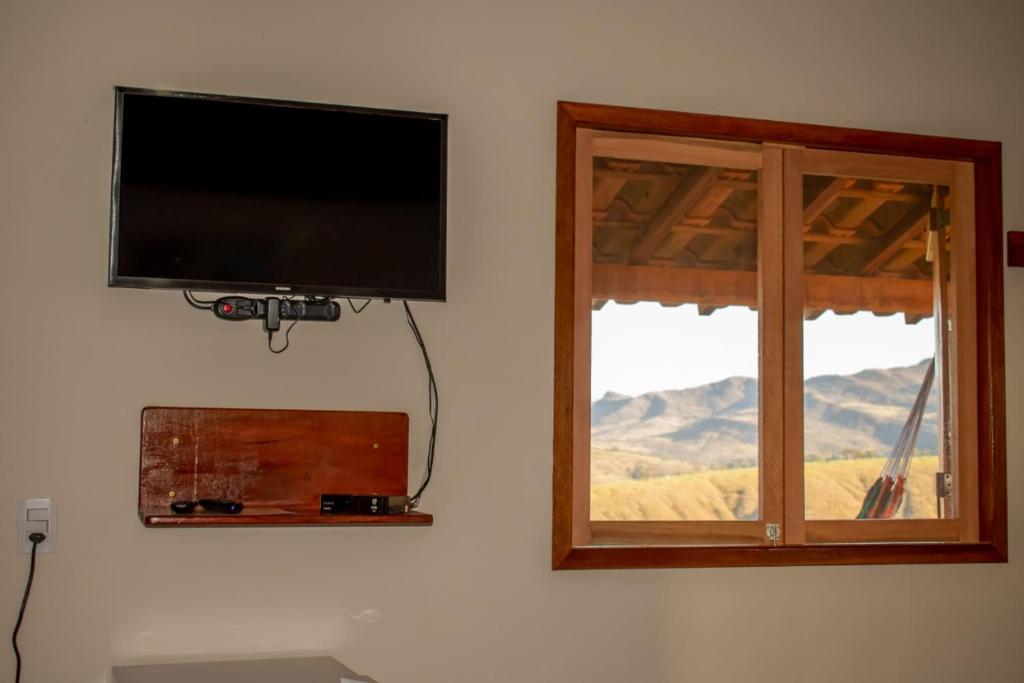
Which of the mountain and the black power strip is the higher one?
the black power strip

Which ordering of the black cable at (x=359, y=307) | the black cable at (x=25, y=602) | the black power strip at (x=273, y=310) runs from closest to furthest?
the black cable at (x=25, y=602), the black power strip at (x=273, y=310), the black cable at (x=359, y=307)

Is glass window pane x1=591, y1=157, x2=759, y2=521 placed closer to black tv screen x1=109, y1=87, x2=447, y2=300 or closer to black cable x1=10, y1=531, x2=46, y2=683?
black tv screen x1=109, y1=87, x2=447, y2=300

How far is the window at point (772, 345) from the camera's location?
10.7 feet

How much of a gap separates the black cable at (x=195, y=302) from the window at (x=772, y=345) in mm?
947

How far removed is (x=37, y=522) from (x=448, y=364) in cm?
110

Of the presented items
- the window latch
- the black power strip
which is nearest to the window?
the window latch

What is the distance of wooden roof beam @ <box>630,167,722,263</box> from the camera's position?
10.9 ft

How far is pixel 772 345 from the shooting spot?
3387 millimetres

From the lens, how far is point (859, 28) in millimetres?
3527

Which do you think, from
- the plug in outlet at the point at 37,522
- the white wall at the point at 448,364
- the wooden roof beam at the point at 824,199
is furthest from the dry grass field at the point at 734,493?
the plug in outlet at the point at 37,522

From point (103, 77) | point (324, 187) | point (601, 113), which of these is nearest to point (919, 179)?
point (601, 113)

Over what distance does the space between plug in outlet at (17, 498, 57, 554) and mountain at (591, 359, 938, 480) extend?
1.44 metres

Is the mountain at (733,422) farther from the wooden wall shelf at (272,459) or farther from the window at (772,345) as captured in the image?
the wooden wall shelf at (272,459)

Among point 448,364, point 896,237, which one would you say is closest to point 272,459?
point 448,364
